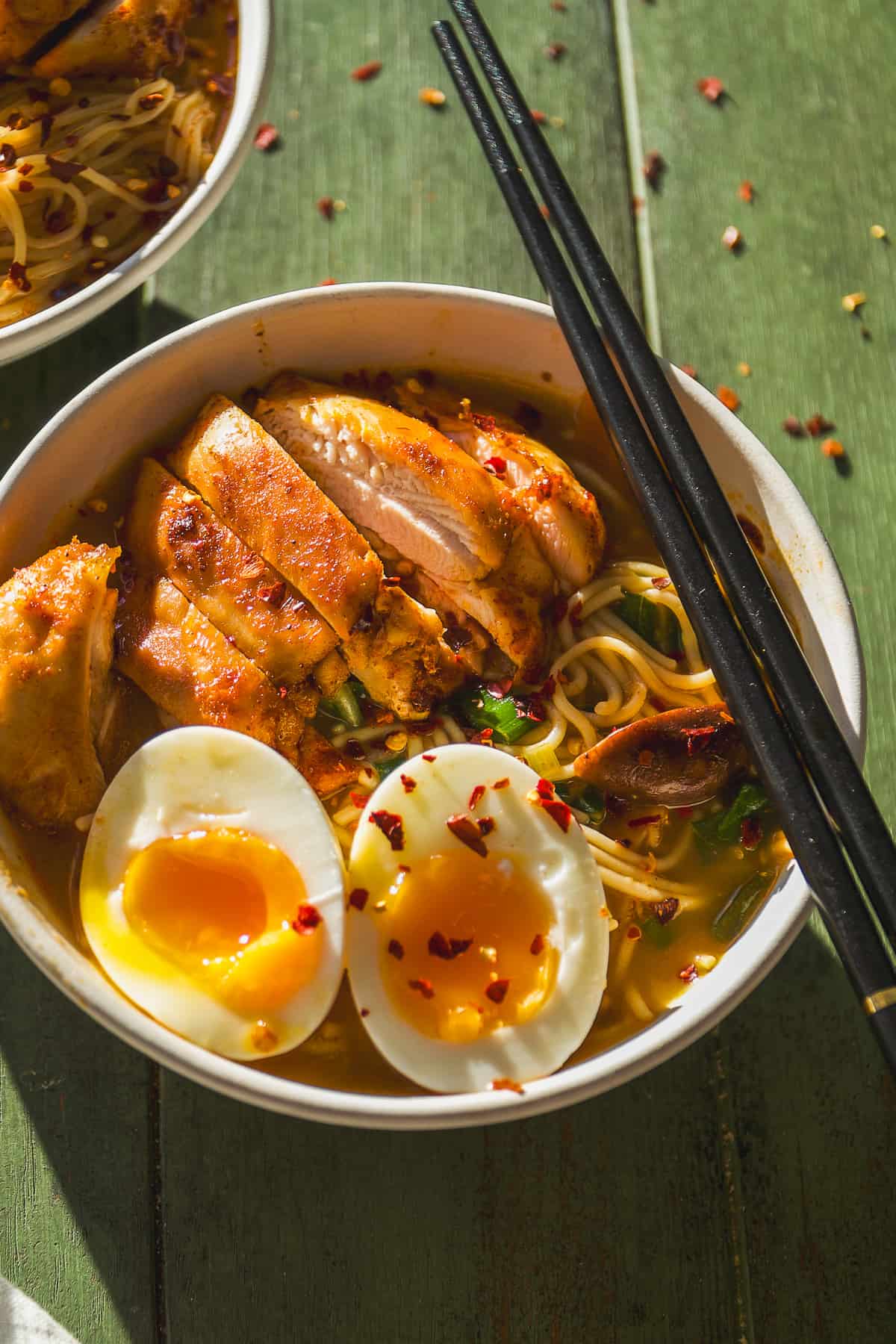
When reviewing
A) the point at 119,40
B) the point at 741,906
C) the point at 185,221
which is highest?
the point at 119,40

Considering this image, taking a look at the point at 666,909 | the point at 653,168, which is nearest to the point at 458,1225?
the point at 666,909

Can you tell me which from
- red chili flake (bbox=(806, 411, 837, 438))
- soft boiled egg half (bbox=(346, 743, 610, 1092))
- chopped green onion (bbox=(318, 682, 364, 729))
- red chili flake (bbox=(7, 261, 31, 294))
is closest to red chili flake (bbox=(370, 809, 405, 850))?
soft boiled egg half (bbox=(346, 743, 610, 1092))

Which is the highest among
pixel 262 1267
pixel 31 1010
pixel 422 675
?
pixel 422 675

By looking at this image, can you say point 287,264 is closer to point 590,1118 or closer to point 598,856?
point 598,856

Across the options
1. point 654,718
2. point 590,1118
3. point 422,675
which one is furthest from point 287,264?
point 590,1118

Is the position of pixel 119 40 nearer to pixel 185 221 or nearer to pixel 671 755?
pixel 185 221

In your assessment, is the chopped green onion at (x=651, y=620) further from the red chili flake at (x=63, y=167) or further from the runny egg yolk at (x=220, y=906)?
the red chili flake at (x=63, y=167)

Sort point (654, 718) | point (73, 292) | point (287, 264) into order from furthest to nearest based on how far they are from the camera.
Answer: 1. point (287, 264)
2. point (73, 292)
3. point (654, 718)
